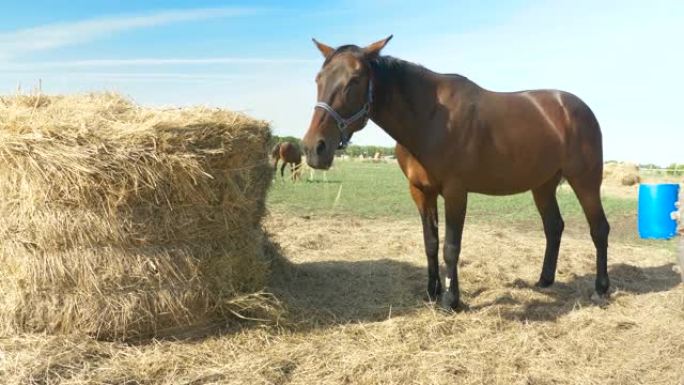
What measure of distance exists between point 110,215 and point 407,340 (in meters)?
2.34

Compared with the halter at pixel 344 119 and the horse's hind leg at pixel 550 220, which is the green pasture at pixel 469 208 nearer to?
the horse's hind leg at pixel 550 220

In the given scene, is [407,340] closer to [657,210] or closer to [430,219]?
[430,219]

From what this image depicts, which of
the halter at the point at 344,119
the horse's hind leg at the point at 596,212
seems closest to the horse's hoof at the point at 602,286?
the horse's hind leg at the point at 596,212

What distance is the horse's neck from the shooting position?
461 cm

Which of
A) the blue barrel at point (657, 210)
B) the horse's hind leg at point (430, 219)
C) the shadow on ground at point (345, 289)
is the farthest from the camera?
the blue barrel at point (657, 210)

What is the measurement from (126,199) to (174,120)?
2.15 feet

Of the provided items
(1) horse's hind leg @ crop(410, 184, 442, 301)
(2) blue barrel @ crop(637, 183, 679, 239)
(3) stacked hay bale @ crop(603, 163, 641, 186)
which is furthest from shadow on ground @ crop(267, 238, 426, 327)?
(3) stacked hay bale @ crop(603, 163, 641, 186)

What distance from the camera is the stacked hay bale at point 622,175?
79.5 feet

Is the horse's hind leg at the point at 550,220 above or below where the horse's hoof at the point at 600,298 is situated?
above

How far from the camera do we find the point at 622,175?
24.7m

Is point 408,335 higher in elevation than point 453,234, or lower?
lower

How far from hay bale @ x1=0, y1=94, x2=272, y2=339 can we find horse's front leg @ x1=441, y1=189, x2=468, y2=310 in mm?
1925

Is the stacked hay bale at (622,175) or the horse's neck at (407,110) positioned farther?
the stacked hay bale at (622,175)

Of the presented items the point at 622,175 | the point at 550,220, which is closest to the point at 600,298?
the point at 550,220
